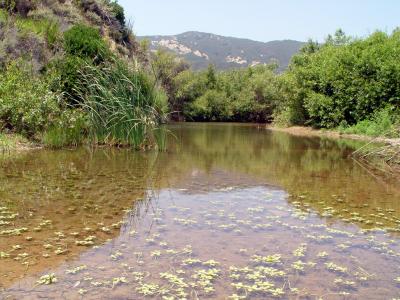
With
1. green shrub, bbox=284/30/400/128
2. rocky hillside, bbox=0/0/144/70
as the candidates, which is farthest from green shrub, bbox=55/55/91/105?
green shrub, bbox=284/30/400/128

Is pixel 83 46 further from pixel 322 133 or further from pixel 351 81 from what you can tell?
pixel 322 133

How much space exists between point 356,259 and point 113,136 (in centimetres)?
1030

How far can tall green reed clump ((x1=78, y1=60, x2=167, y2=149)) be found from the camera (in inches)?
527

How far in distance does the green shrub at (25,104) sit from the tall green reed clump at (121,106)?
1.09 m

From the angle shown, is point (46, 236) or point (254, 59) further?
point (254, 59)

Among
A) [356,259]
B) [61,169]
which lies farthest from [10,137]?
[356,259]

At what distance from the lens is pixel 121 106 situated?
1314cm

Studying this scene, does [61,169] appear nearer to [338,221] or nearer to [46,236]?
[46,236]

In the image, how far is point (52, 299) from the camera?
384 cm

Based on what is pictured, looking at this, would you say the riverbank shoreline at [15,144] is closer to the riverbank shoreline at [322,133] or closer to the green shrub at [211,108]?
the riverbank shoreline at [322,133]

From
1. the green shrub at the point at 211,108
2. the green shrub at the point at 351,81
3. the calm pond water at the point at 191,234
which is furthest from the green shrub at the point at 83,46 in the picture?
the green shrub at the point at 211,108

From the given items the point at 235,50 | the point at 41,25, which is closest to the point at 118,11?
the point at 41,25

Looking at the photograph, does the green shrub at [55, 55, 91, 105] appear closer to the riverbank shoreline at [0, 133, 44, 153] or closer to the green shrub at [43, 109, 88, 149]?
the green shrub at [43, 109, 88, 149]

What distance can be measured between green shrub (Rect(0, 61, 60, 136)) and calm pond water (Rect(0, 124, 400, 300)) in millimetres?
2532
